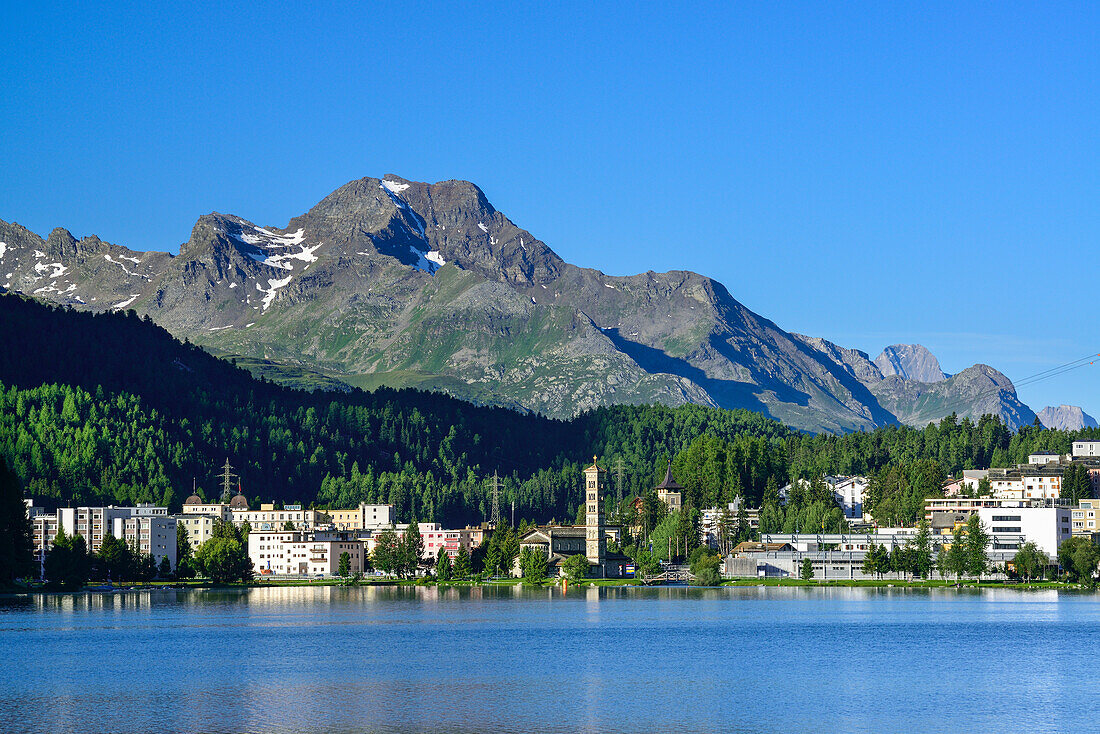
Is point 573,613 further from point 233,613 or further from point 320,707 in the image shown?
point 320,707

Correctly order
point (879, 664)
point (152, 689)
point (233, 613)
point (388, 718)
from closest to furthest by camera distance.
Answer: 1. point (388, 718)
2. point (152, 689)
3. point (879, 664)
4. point (233, 613)

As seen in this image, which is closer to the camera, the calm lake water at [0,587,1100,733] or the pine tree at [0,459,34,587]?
the calm lake water at [0,587,1100,733]

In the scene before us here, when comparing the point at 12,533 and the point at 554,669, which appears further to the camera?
the point at 12,533

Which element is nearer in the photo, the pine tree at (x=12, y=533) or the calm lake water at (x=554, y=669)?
the calm lake water at (x=554, y=669)

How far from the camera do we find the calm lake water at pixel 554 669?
70.9 metres

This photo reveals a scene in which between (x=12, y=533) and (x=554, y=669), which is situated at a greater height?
(x=12, y=533)

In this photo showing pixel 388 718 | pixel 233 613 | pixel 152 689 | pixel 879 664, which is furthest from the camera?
pixel 233 613

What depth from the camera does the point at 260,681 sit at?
8575 cm

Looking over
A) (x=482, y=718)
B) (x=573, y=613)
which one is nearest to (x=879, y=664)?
(x=482, y=718)

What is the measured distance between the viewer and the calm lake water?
7088cm

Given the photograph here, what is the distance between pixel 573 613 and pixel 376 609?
2245 centimetres

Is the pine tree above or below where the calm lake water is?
above

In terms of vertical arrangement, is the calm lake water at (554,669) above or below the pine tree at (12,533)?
below

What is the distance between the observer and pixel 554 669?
9231 centimetres
